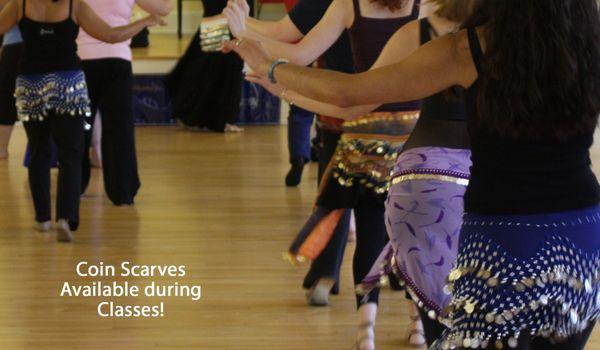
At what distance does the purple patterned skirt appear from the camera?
10.9ft

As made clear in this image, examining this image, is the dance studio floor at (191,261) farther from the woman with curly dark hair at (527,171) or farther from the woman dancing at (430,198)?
the woman with curly dark hair at (527,171)

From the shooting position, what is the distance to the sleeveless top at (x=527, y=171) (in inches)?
92.4

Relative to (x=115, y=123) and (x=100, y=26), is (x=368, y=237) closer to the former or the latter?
(x=100, y=26)

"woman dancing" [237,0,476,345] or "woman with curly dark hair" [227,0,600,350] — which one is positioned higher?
"woman with curly dark hair" [227,0,600,350]

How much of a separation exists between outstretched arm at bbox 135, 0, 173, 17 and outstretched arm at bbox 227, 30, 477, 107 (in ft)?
12.9

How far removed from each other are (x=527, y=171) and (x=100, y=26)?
4.09 meters

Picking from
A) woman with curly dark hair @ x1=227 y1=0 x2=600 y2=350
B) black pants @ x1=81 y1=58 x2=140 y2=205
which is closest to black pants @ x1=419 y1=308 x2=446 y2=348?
woman with curly dark hair @ x1=227 y1=0 x2=600 y2=350

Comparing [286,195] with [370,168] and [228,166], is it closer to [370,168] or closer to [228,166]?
[228,166]

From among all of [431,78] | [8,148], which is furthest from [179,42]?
[431,78]

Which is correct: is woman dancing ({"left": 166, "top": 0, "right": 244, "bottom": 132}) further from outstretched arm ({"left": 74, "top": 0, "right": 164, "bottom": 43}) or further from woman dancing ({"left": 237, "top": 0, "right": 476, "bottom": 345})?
woman dancing ({"left": 237, "top": 0, "right": 476, "bottom": 345})

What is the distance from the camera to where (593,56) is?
2.33 meters

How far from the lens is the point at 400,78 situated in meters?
2.46

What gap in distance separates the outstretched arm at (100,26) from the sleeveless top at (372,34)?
2.33m

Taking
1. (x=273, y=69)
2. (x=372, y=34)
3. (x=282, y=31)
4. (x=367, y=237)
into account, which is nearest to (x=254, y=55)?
(x=273, y=69)
